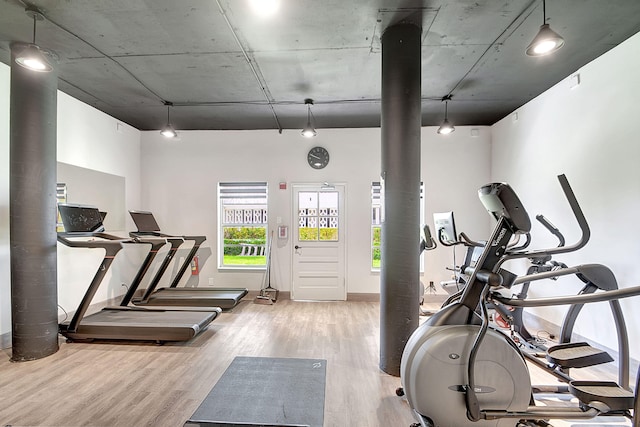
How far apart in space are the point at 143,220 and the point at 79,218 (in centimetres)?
130

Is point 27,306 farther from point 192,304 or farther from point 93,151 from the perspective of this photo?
point 93,151

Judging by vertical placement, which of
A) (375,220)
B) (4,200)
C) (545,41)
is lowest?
(375,220)

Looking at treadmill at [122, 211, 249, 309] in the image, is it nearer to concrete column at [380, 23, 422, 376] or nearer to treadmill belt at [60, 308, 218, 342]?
treadmill belt at [60, 308, 218, 342]

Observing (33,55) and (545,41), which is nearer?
(545,41)

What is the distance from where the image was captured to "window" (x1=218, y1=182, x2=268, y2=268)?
565 centimetres

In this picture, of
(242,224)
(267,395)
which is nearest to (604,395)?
(267,395)

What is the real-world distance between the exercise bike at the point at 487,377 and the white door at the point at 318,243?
3548 mm

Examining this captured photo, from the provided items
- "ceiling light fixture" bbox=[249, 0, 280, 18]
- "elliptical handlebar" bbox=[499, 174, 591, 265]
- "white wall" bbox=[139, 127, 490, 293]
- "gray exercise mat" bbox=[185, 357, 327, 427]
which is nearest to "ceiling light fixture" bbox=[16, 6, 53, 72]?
"ceiling light fixture" bbox=[249, 0, 280, 18]

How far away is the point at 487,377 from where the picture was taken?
184cm

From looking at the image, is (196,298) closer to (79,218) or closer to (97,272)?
(97,272)

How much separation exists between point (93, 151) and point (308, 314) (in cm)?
411

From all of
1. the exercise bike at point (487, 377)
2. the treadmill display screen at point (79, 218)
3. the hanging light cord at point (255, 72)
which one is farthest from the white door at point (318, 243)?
the exercise bike at point (487, 377)

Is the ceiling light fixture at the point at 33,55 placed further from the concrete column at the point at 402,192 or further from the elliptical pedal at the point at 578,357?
the elliptical pedal at the point at 578,357

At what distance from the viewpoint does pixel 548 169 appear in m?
3.85
